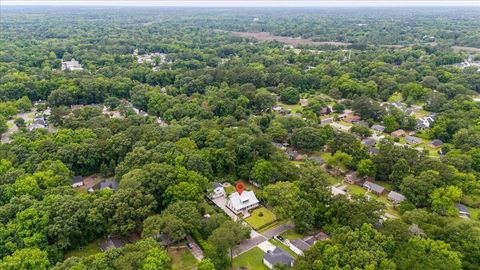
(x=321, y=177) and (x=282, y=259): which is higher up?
(x=321, y=177)

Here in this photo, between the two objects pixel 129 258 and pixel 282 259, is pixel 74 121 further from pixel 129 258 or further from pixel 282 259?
pixel 282 259

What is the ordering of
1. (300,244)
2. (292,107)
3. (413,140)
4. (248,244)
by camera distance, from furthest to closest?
(292,107) → (413,140) → (248,244) → (300,244)

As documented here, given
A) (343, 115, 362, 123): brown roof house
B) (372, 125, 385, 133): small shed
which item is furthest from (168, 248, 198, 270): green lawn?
(343, 115, 362, 123): brown roof house

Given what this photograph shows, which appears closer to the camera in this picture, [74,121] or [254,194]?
[254,194]

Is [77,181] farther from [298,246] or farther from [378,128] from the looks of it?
[378,128]

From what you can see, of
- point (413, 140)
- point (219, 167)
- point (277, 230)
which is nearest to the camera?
point (277, 230)

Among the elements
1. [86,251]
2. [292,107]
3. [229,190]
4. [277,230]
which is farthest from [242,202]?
[292,107]

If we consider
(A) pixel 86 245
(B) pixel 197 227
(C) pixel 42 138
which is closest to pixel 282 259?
(B) pixel 197 227
